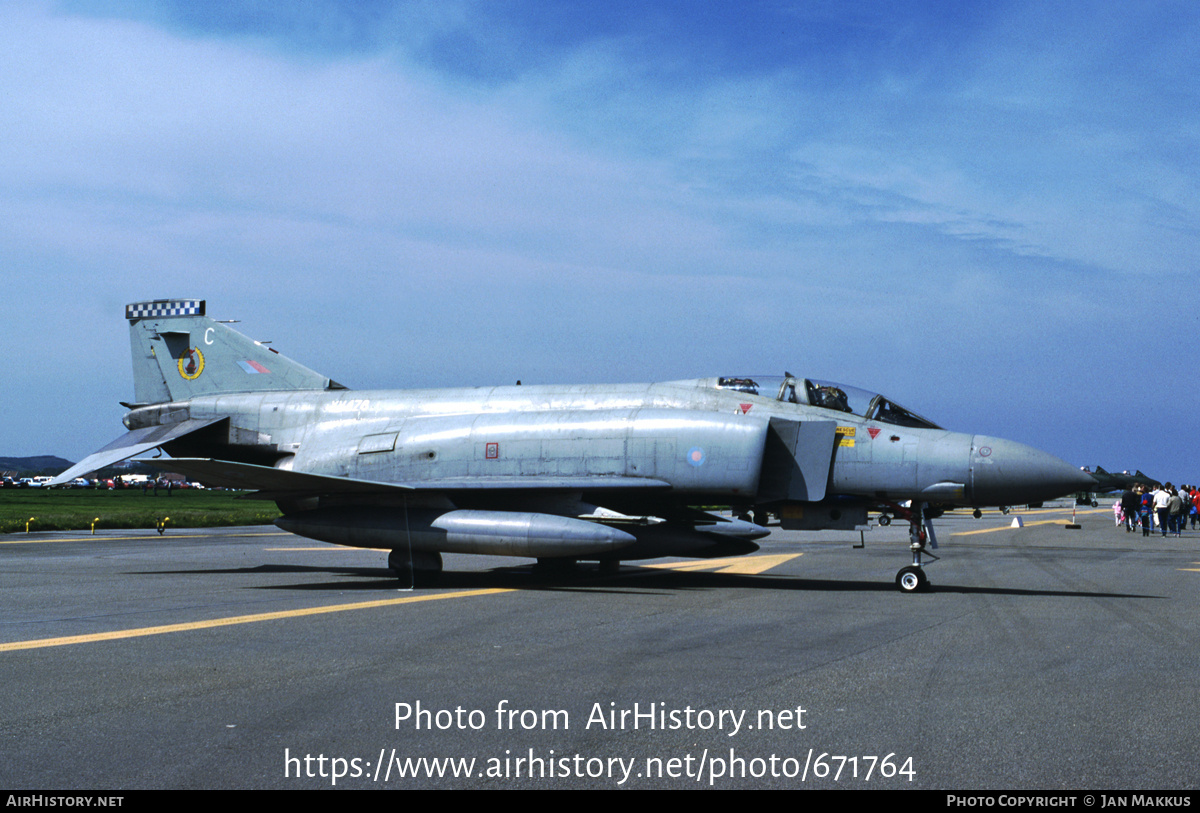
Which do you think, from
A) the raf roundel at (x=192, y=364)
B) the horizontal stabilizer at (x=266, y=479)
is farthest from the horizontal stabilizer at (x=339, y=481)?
the raf roundel at (x=192, y=364)

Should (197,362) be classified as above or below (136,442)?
above

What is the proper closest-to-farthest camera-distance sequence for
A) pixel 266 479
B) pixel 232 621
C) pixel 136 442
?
1. pixel 232 621
2. pixel 266 479
3. pixel 136 442

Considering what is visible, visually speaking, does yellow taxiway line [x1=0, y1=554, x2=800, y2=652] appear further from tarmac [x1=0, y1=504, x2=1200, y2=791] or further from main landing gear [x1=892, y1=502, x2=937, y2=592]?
main landing gear [x1=892, y1=502, x2=937, y2=592]

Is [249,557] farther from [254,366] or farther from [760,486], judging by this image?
[760,486]

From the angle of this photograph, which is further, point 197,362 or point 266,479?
point 197,362

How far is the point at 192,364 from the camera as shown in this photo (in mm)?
18500

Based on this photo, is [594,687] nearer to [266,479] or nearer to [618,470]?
[618,470]

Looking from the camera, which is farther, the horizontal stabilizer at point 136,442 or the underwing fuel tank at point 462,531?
the horizontal stabilizer at point 136,442

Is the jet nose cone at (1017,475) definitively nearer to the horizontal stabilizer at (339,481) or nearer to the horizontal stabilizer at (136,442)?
the horizontal stabilizer at (339,481)

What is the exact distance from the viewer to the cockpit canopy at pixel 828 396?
13.6 m

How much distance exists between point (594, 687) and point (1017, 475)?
8.07m

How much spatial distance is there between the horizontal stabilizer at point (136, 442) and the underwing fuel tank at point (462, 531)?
10.4ft

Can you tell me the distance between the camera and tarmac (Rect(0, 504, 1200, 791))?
456 cm

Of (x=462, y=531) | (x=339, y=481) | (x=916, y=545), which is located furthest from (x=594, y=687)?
(x=339, y=481)
